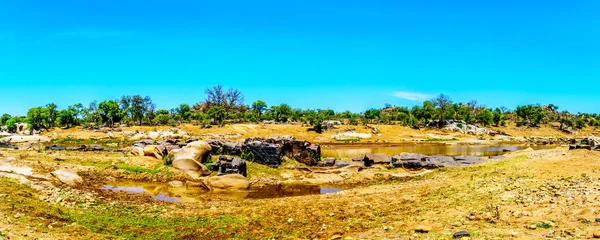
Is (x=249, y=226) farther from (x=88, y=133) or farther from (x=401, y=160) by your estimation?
(x=88, y=133)

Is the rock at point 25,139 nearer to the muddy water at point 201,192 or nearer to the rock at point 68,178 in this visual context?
the rock at point 68,178

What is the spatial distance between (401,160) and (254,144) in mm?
12705

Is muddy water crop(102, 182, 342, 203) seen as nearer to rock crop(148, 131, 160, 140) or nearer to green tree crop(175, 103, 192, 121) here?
rock crop(148, 131, 160, 140)

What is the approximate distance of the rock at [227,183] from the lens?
24.4 m

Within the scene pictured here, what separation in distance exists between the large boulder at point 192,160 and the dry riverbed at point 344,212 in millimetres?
5971

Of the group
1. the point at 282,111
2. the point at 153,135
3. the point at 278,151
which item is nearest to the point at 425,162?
the point at 278,151

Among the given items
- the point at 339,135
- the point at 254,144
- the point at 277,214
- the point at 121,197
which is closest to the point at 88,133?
the point at 339,135

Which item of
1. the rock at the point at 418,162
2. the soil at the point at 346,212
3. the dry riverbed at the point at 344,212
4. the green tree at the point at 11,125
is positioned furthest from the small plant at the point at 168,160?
the green tree at the point at 11,125

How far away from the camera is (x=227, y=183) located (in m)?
24.6

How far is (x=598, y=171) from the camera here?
804 inches

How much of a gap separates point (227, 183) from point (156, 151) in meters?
10.4

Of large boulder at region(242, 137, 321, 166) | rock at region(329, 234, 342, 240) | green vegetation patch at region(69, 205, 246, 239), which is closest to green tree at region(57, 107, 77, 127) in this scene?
large boulder at region(242, 137, 321, 166)

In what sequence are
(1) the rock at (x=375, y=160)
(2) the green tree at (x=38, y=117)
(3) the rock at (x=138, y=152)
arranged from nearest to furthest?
(3) the rock at (x=138, y=152) < (1) the rock at (x=375, y=160) < (2) the green tree at (x=38, y=117)

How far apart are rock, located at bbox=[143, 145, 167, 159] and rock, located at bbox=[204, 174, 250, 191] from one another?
862cm
